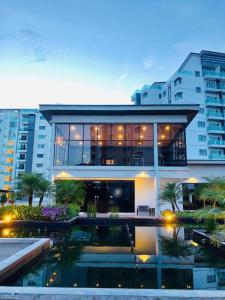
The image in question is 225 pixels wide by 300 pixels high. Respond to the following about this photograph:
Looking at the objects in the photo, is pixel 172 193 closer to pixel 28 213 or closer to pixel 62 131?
pixel 28 213

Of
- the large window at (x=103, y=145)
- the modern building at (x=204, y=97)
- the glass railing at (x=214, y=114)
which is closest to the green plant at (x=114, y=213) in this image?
the large window at (x=103, y=145)

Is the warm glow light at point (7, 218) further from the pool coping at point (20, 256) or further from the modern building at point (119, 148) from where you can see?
the pool coping at point (20, 256)

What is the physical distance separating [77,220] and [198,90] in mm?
38419

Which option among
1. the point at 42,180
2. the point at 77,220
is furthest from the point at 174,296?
the point at 42,180

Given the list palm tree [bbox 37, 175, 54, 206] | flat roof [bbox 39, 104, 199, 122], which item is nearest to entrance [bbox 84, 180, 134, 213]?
palm tree [bbox 37, 175, 54, 206]

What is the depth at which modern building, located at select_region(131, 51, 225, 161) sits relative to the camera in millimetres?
44219

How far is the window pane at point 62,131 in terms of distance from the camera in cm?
2281

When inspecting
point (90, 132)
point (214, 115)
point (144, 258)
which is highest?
point (214, 115)

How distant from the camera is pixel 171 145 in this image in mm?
22969

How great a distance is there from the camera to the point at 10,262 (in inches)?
239

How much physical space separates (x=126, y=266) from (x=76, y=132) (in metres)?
17.3

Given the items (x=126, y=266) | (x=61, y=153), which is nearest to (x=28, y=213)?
(x=61, y=153)

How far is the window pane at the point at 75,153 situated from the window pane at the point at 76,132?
1.81ft

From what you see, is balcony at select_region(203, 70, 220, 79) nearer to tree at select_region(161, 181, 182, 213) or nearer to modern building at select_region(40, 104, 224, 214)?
modern building at select_region(40, 104, 224, 214)
